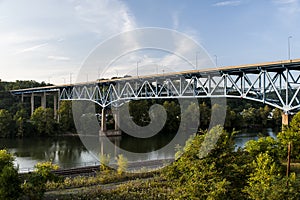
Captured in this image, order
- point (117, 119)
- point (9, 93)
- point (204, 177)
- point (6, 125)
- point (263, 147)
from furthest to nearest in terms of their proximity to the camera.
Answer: point (9, 93) → point (117, 119) → point (6, 125) → point (263, 147) → point (204, 177)

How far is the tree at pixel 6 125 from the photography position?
146 feet

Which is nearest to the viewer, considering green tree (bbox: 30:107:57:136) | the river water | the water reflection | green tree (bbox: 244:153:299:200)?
green tree (bbox: 244:153:299:200)

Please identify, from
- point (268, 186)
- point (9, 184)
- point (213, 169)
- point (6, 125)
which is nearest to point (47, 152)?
point (6, 125)

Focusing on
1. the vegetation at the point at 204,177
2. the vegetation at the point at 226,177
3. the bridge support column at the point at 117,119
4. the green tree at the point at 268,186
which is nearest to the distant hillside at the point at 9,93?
the bridge support column at the point at 117,119

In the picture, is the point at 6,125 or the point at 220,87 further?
the point at 6,125

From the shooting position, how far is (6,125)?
44719 millimetres

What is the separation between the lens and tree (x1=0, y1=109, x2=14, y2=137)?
44.5 meters

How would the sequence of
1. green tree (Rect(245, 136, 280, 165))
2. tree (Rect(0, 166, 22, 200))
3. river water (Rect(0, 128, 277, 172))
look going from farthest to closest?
river water (Rect(0, 128, 277, 172)), green tree (Rect(245, 136, 280, 165)), tree (Rect(0, 166, 22, 200))

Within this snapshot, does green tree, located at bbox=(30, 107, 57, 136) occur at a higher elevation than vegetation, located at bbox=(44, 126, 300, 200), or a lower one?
higher

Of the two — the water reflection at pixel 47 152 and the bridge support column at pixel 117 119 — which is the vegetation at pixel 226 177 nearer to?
the water reflection at pixel 47 152

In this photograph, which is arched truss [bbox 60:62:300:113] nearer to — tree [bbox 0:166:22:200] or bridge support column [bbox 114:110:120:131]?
bridge support column [bbox 114:110:120:131]

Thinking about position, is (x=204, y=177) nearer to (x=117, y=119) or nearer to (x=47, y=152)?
(x=47, y=152)

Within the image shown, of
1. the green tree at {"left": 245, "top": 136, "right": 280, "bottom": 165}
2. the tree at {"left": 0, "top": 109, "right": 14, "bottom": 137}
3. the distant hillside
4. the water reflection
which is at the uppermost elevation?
the distant hillside

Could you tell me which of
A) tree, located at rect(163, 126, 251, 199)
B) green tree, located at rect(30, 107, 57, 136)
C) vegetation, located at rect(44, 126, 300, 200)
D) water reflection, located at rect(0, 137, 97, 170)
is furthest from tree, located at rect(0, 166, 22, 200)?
green tree, located at rect(30, 107, 57, 136)
